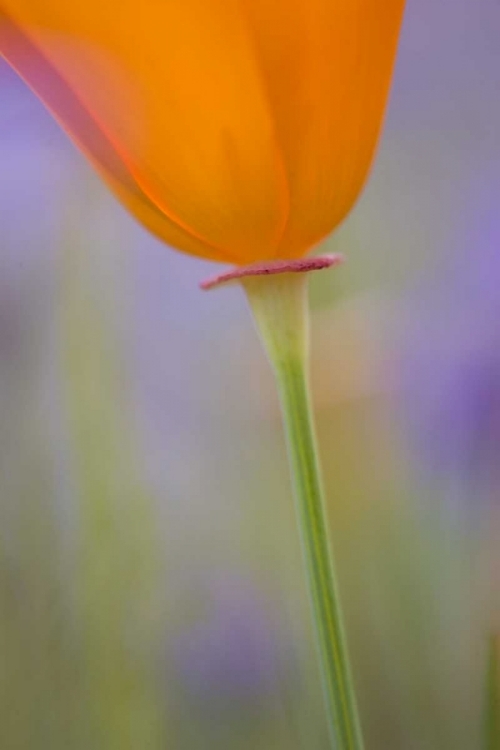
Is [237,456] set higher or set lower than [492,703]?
higher

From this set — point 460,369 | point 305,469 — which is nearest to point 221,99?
point 305,469

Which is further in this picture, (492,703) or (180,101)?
(492,703)

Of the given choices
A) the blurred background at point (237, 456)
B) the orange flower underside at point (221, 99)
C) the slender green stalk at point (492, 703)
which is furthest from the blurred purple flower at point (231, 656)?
the orange flower underside at point (221, 99)

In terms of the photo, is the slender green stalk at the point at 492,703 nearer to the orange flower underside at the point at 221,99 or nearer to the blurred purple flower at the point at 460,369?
the blurred purple flower at the point at 460,369

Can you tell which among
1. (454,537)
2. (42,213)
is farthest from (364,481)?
(42,213)

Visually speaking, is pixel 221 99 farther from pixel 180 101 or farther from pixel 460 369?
pixel 460 369
